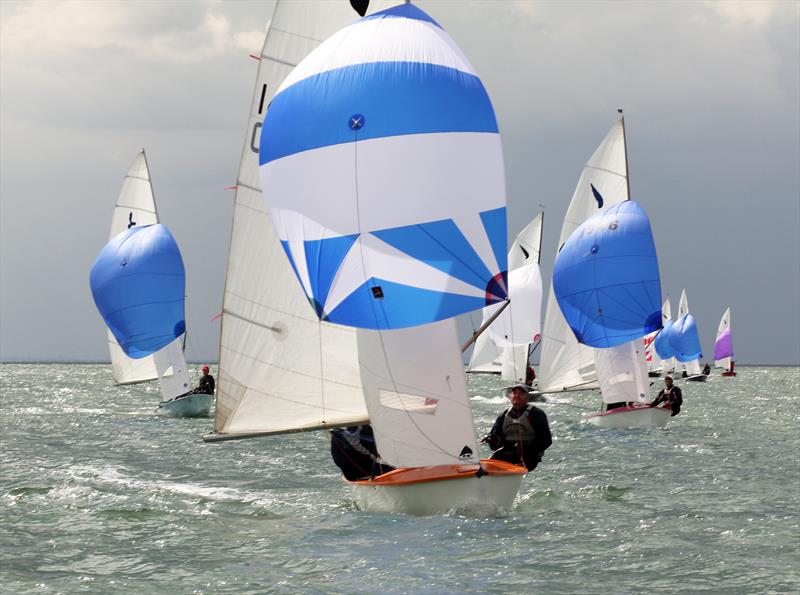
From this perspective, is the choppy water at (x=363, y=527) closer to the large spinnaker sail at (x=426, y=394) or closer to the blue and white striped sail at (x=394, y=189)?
the large spinnaker sail at (x=426, y=394)

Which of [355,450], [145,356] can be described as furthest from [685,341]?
[355,450]

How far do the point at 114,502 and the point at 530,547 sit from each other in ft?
23.7

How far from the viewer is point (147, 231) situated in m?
39.0

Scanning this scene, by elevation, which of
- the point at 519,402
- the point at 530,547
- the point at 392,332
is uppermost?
the point at 392,332

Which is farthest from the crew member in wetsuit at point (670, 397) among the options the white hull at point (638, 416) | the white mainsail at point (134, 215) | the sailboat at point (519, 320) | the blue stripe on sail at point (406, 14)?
the blue stripe on sail at point (406, 14)

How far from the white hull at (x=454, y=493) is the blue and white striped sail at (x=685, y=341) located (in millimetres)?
78406

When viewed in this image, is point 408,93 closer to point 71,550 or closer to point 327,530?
point 327,530

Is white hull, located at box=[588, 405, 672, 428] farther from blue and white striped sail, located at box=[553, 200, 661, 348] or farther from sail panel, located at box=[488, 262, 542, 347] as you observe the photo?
sail panel, located at box=[488, 262, 542, 347]

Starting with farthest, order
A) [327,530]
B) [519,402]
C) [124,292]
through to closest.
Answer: [124,292] → [519,402] → [327,530]

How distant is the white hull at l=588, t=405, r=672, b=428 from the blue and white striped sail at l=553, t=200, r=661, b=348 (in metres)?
1.89

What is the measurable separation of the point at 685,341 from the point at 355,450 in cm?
7833

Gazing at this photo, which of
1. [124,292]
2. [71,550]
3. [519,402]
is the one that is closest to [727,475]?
[519,402]

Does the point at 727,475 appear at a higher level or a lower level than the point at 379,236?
lower

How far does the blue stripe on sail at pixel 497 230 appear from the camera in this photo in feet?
45.1
